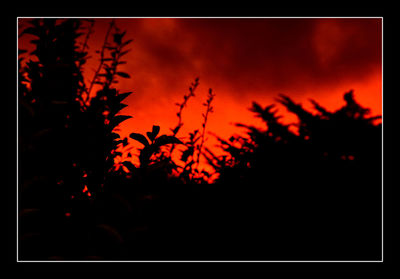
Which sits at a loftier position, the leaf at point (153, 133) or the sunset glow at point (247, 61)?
the sunset glow at point (247, 61)

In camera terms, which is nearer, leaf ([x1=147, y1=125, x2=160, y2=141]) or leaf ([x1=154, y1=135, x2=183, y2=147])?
leaf ([x1=154, y1=135, x2=183, y2=147])

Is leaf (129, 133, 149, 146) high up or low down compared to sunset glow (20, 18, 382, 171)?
down

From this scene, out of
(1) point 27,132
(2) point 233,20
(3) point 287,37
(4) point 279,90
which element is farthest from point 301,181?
(1) point 27,132

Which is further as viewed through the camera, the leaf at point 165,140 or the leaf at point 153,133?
the leaf at point 153,133

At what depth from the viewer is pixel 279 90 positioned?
10.7ft

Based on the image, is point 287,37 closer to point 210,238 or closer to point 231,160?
point 231,160

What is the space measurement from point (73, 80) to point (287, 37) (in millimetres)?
2009

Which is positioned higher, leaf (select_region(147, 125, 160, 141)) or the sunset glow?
the sunset glow

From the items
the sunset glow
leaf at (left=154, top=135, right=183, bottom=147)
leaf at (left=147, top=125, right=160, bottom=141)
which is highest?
the sunset glow

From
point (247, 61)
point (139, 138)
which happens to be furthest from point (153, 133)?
point (247, 61)

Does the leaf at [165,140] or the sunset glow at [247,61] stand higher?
the sunset glow at [247,61]

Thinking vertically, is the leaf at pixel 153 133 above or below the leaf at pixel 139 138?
above

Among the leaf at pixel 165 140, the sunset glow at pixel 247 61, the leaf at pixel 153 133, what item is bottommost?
the leaf at pixel 165 140

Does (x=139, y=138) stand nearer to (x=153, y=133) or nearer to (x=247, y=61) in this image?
(x=153, y=133)
